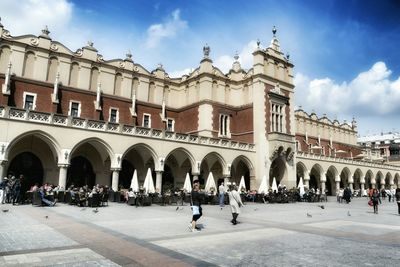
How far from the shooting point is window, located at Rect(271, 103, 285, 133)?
3606cm

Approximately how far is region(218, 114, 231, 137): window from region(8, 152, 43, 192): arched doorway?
18468 millimetres

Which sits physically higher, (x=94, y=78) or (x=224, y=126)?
(x=94, y=78)

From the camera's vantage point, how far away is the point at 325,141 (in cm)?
5319

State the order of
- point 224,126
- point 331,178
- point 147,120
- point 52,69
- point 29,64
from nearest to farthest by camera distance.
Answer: point 29,64
point 52,69
point 147,120
point 224,126
point 331,178

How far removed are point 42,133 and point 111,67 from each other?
1341 cm

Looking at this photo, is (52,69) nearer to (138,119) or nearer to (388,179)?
(138,119)

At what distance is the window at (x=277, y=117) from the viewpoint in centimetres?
3606

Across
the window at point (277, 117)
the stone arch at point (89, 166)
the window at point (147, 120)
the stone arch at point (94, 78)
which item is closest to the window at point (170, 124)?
the window at point (147, 120)

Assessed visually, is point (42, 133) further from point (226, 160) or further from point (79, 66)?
point (226, 160)

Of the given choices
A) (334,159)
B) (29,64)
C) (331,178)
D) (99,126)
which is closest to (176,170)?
(99,126)

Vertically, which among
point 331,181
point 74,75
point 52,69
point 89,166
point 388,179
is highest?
point 52,69

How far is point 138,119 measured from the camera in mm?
33375

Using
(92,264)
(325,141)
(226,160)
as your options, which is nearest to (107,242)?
(92,264)

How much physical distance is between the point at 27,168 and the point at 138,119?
11.6 meters
